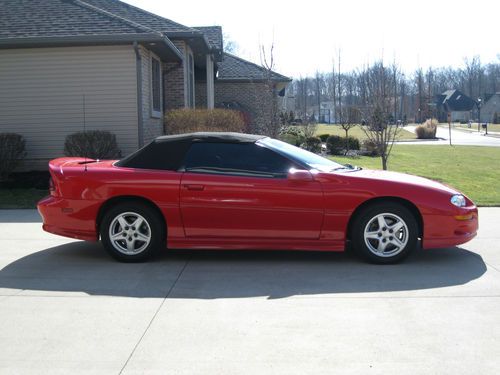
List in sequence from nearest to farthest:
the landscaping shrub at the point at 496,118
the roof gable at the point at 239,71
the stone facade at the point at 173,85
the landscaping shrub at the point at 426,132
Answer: the stone facade at the point at 173,85
the roof gable at the point at 239,71
the landscaping shrub at the point at 426,132
the landscaping shrub at the point at 496,118

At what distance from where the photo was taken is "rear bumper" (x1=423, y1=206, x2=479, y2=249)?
6098 mm

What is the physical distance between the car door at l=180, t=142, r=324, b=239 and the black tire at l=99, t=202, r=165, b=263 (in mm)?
353

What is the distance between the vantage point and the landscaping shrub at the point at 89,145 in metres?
12.0

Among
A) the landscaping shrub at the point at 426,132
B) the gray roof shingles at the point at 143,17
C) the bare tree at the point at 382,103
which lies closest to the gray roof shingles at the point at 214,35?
the gray roof shingles at the point at 143,17

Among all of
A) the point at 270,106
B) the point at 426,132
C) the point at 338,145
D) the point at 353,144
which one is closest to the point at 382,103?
the point at 270,106

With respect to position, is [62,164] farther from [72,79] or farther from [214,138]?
[72,79]

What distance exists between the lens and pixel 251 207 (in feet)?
20.0

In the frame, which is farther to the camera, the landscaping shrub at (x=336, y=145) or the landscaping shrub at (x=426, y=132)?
the landscaping shrub at (x=426, y=132)

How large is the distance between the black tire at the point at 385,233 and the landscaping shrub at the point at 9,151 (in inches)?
344

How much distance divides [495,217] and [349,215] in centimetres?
423

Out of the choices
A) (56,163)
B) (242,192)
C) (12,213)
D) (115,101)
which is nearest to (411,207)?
(242,192)

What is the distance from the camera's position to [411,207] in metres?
6.20

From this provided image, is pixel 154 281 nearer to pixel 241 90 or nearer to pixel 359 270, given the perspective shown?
pixel 359 270

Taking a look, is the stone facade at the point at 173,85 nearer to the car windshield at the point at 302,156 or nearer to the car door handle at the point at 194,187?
the car windshield at the point at 302,156
